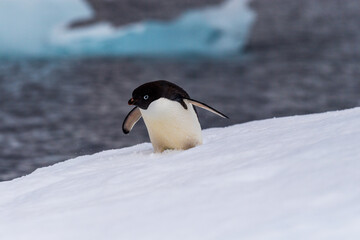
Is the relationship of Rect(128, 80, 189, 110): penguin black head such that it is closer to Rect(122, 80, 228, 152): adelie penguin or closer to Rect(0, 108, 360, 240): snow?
Rect(122, 80, 228, 152): adelie penguin

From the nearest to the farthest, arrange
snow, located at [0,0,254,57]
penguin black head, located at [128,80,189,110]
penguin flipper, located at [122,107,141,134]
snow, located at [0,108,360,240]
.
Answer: snow, located at [0,108,360,240] → penguin black head, located at [128,80,189,110] → penguin flipper, located at [122,107,141,134] → snow, located at [0,0,254,57]

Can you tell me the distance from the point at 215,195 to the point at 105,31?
11419mm

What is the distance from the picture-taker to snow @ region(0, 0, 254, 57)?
13.2 m

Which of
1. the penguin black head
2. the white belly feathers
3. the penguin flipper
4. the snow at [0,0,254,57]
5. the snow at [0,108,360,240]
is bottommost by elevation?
the snow at [0,108,360,240]

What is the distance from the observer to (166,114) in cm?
317

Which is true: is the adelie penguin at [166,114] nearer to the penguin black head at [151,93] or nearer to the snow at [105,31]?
the penguin black head at [151,93]

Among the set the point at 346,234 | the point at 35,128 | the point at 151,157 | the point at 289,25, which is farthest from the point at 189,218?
the point at 289,25

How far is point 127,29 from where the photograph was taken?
1334 cm

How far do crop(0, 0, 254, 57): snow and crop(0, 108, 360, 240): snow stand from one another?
1049 centimetres

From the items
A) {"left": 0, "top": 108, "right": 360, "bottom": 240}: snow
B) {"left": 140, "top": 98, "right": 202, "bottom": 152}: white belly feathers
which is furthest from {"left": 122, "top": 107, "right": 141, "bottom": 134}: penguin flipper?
{"left": 0, "top": 108, "right": 360, "bottom": 240}: snow

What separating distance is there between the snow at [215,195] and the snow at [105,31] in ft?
34.4

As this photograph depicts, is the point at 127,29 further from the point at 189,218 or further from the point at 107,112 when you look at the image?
the point at 189,218

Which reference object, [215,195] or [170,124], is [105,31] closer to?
[170,124]

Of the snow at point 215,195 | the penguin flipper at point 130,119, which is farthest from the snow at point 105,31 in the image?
the snow at point 215,195
